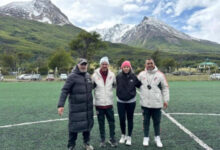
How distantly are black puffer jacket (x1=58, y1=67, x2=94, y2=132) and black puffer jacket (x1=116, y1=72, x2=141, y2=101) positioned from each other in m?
0.65

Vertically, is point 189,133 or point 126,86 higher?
point 126,86

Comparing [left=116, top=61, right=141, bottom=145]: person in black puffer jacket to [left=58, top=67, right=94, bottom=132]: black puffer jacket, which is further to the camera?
[left=116, top=61, right=141, bottom=145]: person in black puffer jacket

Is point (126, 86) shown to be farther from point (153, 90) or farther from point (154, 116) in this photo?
point (154, 116)

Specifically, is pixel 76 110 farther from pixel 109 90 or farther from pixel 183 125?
pixel 183 125

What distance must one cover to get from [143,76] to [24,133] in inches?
122

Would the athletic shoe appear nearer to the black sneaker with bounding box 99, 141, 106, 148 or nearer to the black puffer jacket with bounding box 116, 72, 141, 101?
the black sneaker with bounding box 99, 141, 106, 148

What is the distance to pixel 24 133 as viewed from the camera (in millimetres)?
4570

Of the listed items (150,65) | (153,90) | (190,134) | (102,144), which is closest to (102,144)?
(102,144)

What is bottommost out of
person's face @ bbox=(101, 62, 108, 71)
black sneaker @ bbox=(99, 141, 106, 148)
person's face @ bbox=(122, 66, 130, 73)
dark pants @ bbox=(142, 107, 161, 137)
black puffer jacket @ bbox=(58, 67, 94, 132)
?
black sneaker @ bbox=(99, 141, 106, 148)

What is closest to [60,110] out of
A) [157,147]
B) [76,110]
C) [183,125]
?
[76,110]

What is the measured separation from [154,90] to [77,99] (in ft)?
4.84

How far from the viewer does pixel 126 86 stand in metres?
3.71

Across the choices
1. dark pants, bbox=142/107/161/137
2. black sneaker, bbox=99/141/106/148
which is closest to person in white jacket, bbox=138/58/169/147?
dark pants, bbox=142/107/161/137

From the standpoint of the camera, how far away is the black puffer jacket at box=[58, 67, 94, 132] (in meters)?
3.39
